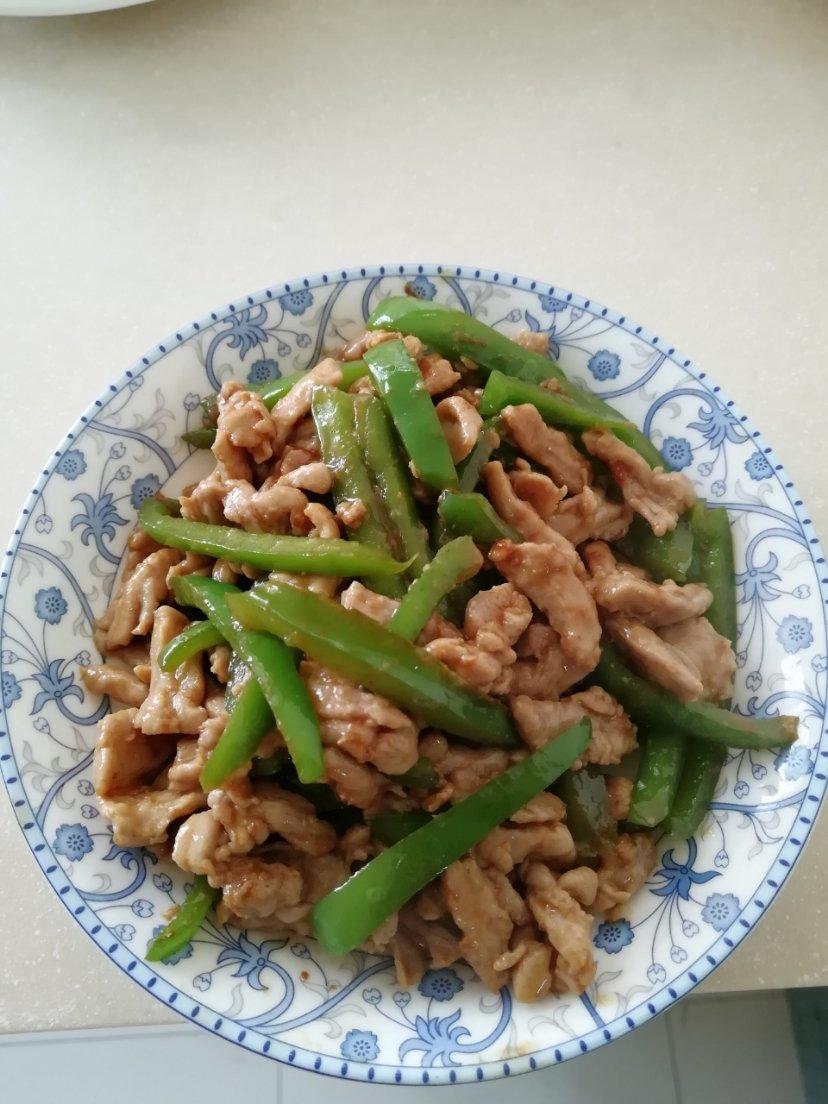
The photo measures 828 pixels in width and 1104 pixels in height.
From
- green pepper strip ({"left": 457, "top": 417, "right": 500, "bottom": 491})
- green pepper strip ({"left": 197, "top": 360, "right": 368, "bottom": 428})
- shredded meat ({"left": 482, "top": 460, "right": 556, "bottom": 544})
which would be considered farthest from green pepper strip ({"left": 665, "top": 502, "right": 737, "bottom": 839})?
green pepper strip ({"left": 197, "top": 360, "right": 368, "bottom": 428})

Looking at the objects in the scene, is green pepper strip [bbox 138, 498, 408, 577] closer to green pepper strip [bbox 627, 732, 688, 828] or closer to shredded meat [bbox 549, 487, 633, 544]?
shredded meat [bbox 549, 487, 633, 544]

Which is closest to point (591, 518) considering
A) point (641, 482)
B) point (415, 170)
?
point (641, 482)

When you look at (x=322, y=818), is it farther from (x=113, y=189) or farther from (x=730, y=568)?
(x=113, y=189)

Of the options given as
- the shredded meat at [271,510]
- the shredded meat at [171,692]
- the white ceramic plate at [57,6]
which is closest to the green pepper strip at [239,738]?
the shredded meat at [171,692]

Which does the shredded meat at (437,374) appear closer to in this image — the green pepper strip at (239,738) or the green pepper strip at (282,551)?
the green pepper strip at (282,551)

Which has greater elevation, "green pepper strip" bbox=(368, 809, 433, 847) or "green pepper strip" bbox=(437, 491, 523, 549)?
"green pepper strip" bbox=(437, 491, 523, 549)

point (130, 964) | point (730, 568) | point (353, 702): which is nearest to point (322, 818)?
point (353, 702)

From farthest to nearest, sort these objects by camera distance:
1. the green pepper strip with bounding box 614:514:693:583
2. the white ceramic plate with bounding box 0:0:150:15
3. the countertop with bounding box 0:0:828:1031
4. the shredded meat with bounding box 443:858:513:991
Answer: the white ceramic plate with bounding box 0:0:150:15 < the countertop with bounding box 0:0:828:1031 < the green pepper strip with bounding box 614:514:693:583 < the shredded meat with bounding box 443:858:513:991
